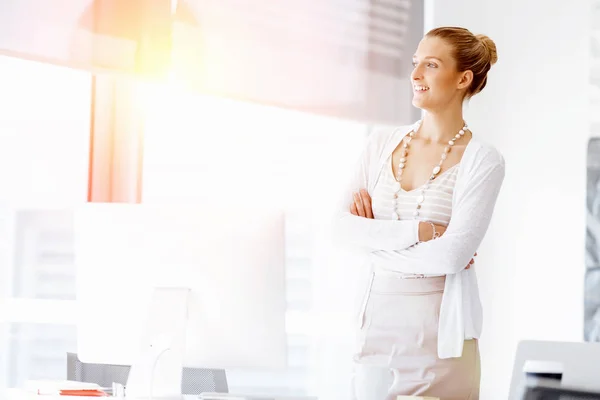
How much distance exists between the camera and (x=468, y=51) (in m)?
2.64

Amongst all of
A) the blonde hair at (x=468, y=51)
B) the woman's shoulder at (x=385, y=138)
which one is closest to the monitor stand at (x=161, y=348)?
the woman's shoulder at (x=385, y=138)

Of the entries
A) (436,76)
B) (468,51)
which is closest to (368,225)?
(436,76)

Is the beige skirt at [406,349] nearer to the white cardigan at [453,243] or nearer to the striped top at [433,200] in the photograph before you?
the white cardigan at [453,243]

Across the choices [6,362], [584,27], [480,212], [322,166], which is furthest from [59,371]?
[584,27]

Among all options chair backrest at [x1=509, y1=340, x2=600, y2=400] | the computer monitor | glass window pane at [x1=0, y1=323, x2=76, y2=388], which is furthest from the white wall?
the computer monitor

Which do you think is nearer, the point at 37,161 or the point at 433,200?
the point at 433,200

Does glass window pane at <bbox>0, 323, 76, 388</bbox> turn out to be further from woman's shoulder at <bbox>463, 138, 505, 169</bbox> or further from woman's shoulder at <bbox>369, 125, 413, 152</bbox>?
woman's shoulder at <bbox>463, 138, 505, 169</bbox>

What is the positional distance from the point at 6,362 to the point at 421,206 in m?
2.01

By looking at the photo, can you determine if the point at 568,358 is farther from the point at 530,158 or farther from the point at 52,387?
the point at 530,158

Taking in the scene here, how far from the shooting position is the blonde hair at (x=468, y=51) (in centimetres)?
263

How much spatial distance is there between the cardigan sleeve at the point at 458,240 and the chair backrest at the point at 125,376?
1.92 feet

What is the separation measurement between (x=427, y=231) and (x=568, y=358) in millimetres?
698

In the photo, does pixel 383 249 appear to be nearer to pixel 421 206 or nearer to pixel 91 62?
pixel 421 206

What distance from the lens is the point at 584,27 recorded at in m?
3.87
